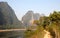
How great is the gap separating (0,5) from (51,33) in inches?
3996

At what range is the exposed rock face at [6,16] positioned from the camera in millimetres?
95750

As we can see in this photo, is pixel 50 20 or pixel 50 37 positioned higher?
pixel 50 20

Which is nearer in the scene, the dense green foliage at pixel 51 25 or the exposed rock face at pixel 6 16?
the dense green foliage at pixel 51 25

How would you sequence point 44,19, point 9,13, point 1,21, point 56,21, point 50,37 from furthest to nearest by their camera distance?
point 9,13, point 1,21, point 44,19, point 56,21, point 50,37

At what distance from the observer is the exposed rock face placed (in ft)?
314

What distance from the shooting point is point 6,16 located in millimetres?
103125

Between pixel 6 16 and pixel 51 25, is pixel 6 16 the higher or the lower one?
the higher one

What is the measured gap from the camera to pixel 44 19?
55.3ft

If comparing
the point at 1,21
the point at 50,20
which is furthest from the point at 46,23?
the point at 1,21

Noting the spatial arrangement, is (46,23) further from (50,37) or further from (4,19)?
(4,19)

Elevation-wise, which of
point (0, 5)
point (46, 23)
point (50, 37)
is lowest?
point (50, 37)

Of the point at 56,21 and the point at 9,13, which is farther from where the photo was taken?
the point at 9,13

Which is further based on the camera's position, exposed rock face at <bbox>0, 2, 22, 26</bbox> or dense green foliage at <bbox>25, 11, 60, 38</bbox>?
exposed rock face at <bbox>0, 2, 22, 26</bbox>

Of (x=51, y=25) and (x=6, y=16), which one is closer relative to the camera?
(x=51, y=25)
